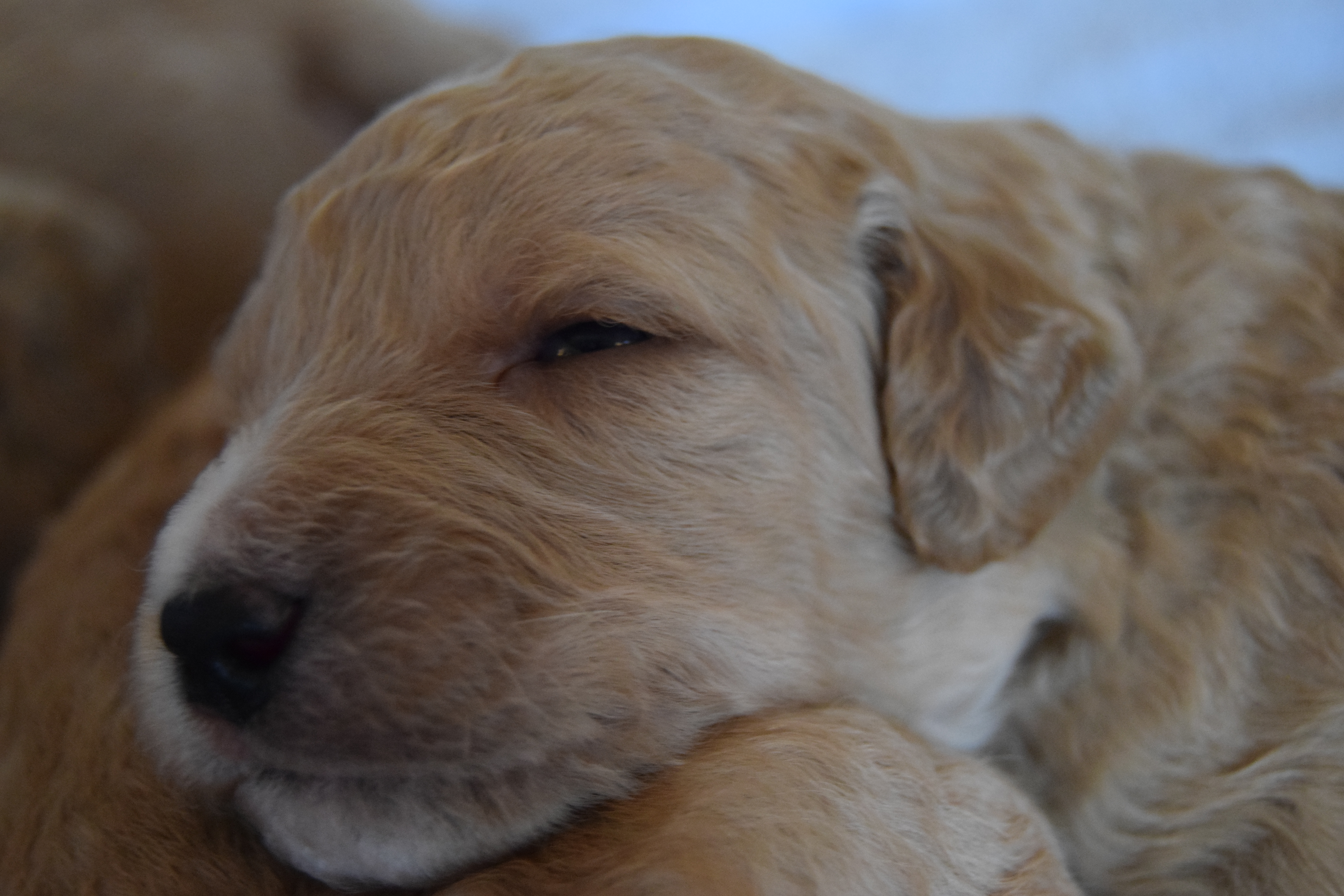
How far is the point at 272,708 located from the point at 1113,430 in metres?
1.30

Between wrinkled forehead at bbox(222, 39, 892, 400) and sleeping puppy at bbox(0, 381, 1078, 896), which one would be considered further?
wrinkled forehead at bbox(222, 39, 892, 400)

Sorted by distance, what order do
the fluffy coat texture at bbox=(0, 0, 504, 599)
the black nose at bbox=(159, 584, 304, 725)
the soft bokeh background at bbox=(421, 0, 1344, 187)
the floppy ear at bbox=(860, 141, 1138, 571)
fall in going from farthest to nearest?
the soft bokeh background at bbox=(421, 0, 1344, 187) → the fluffy coat texture at bbox=(0, 0, 504, 599) → the floppy ear at bbox=(860, 141, 1138, 571) → the black nose at bbox=(159, 584, 304, 725)

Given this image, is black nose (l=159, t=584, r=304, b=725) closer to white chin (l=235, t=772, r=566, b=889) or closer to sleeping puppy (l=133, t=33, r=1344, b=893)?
sleeping puppy (l=133, t=33, r=1344, b=893)

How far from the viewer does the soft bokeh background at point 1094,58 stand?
298 cm

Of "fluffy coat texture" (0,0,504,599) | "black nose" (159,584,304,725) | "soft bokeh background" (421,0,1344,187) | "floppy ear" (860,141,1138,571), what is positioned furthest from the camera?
"soft bokeh background" (421,0,1344,187)

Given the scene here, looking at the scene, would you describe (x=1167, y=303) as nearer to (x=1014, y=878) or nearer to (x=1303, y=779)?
(x=1303, y=779)

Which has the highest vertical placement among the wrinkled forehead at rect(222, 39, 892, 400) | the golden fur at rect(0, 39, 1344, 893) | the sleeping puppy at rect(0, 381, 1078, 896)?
the wrinkled forehead at rect(222, 39, 892, 400)

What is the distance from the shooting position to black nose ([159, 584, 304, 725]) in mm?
1214

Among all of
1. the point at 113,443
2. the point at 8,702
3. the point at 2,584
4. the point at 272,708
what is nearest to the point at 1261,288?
the point at 272,708

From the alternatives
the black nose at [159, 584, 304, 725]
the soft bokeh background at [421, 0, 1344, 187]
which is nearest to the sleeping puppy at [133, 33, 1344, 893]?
the black nose at [159, 584, 304, 725]

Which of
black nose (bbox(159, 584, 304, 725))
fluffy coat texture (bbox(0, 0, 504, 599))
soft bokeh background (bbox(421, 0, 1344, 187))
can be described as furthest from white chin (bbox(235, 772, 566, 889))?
soft bokeh background (bbox(421, 0, 1344, 187))

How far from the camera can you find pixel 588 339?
1.47 metres

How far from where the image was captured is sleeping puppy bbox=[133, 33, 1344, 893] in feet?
4.15

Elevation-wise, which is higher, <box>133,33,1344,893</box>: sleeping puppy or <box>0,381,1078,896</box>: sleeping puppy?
<box>133,33,1344,893</box>: sleeping puppy
